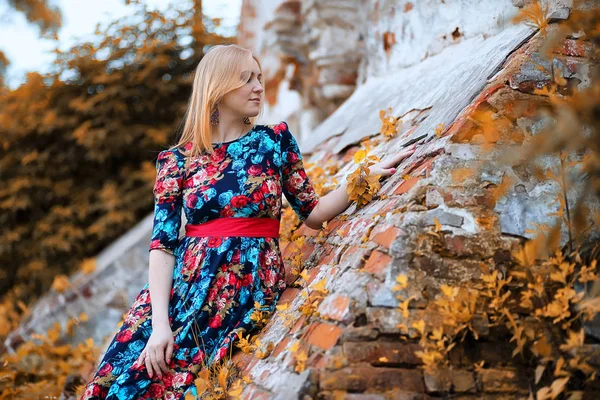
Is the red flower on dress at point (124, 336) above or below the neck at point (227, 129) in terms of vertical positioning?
below

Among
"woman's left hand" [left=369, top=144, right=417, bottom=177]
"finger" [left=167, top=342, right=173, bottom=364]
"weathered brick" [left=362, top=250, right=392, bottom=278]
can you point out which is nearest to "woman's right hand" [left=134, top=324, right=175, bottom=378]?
"finger" [left=167, top=342, right=173, bottom=364]

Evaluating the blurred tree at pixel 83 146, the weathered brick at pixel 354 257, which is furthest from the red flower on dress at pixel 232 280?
the blurred tree at pixel 83 146

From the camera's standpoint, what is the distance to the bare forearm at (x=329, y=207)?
96.0 inches

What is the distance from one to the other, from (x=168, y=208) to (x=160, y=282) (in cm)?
28

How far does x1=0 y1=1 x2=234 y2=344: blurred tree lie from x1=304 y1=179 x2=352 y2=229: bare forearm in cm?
432

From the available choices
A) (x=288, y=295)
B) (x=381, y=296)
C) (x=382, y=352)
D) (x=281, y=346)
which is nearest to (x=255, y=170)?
(x=288, y=295)

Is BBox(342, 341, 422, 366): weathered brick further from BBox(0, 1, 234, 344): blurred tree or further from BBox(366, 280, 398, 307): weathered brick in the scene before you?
BBox(0, 1, 234, 344): blurred tree

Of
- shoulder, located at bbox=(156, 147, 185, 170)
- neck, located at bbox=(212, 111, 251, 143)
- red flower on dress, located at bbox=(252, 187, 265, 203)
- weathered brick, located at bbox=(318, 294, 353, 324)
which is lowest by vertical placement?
weathered brick, located at bbox=(318, 294, 353, 324)

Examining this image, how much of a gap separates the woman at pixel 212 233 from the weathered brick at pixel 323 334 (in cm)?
47

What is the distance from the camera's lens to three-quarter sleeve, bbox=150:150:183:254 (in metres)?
2.42

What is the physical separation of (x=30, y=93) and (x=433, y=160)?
5.90 meters

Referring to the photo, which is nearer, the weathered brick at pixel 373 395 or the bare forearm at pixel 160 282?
the weathered brick at pixel 373 395

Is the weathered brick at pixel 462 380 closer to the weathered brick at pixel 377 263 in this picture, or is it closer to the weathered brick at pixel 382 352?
the weathered brick at pixel 382 352

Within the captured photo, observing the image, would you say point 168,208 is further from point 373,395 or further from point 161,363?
point 373,395
